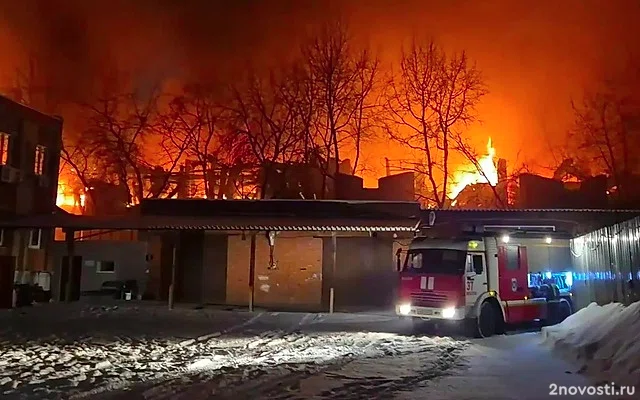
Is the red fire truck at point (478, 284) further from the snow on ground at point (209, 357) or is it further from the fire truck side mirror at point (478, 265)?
the snow on ground at point (209, 357)

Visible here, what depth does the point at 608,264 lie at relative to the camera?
14.1 metres

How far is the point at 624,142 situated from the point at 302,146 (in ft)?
69.7

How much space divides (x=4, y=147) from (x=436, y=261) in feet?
67.2

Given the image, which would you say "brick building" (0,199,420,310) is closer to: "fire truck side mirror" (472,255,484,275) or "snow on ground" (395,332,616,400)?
"fire truck side mirror" (472,255,484,275)

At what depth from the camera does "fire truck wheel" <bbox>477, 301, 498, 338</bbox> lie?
1524cm

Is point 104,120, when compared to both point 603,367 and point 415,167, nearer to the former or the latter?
point 415,167

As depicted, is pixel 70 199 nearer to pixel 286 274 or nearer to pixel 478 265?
pixel 286 274

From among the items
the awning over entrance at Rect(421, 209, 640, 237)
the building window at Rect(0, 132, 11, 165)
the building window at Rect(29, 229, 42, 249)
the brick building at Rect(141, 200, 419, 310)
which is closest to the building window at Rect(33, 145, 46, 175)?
the building window at Rect(0, 132, 11, 165)

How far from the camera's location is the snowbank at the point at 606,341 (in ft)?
27.9

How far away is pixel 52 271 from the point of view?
28328 mm

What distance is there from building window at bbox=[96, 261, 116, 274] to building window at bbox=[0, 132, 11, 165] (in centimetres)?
808

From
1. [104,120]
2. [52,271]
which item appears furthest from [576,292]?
[104,120]

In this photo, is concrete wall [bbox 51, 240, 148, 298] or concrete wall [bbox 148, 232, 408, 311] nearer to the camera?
concrete wall [bbox 148, 232, 408, 311]

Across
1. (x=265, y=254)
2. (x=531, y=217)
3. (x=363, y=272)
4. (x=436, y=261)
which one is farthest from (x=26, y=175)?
(x=531, y=217)
